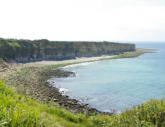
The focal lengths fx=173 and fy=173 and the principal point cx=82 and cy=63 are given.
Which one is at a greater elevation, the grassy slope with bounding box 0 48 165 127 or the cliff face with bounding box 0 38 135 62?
the cliff face with bounding box 0 38 135 62

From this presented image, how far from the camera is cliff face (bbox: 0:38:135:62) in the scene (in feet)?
199

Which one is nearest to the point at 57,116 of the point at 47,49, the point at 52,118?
the point at 52,118

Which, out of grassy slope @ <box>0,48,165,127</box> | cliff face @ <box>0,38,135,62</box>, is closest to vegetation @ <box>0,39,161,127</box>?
grassy slope @ <box>0,48,165,127</box>

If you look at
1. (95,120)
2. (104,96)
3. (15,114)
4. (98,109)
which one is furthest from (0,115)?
(104,96)

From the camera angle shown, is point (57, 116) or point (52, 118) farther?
point (57, 116)

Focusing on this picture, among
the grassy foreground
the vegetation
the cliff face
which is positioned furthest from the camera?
the cliff face

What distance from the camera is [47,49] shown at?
238 feet

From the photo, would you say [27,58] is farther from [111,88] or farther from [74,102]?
[74,102]

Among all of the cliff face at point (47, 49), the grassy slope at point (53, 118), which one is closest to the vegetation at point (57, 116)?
the grassy slope at point (53, 118)

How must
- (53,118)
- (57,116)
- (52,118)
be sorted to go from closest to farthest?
1. (52,118)
2. (53,118)
3. (57,116)

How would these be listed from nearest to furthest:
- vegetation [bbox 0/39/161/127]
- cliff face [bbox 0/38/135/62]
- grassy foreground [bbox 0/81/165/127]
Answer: grassy foreground [bbox 0/81/165/127]
vegetation [bbox 0/39/161/127]
cliff face [bbox 0/38/135/62]

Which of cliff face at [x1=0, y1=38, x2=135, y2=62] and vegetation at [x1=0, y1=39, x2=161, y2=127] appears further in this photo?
cliff face at [x1=0, y1=38, x2=135, y2=62]

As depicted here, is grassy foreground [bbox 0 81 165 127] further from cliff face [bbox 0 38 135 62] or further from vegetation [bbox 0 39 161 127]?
cliff face [bbox 0 38 135 62]

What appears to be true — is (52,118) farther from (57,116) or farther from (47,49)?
(47,49)
